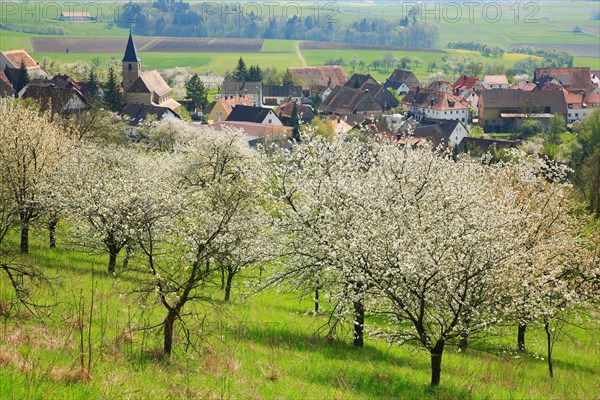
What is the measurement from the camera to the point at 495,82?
471 ft

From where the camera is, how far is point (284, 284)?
19672 millimetres

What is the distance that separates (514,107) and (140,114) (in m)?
56.4

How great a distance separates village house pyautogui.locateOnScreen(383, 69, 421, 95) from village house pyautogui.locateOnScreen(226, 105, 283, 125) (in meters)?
52.0

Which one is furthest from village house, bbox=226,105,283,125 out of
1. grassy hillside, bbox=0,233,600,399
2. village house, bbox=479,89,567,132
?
grassy hillside, bbox=0,233,600,399

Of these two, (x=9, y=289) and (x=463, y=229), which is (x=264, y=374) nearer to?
(x=463, y=229)

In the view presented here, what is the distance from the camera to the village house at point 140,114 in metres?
84.6

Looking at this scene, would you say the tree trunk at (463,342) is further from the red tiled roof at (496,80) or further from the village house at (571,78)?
the red tiled roof at (496,80)

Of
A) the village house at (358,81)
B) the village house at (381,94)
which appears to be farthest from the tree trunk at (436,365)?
the village house at (358,81)

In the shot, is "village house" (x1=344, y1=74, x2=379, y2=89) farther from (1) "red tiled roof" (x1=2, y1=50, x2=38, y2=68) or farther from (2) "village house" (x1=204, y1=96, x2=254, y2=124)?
(1) "red tiled roof" (x1=2, y1=50, x2=38, y2=68)

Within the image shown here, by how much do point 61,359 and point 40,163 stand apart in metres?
17.5

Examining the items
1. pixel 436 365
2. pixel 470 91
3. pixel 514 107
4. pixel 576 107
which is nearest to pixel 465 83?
pixel 470 91

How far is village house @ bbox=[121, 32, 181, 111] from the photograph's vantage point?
105375 millimetres

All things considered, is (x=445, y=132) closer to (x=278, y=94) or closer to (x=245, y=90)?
(x=278, y=94)

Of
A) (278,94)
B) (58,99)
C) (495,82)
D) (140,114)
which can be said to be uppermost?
(495,82)
